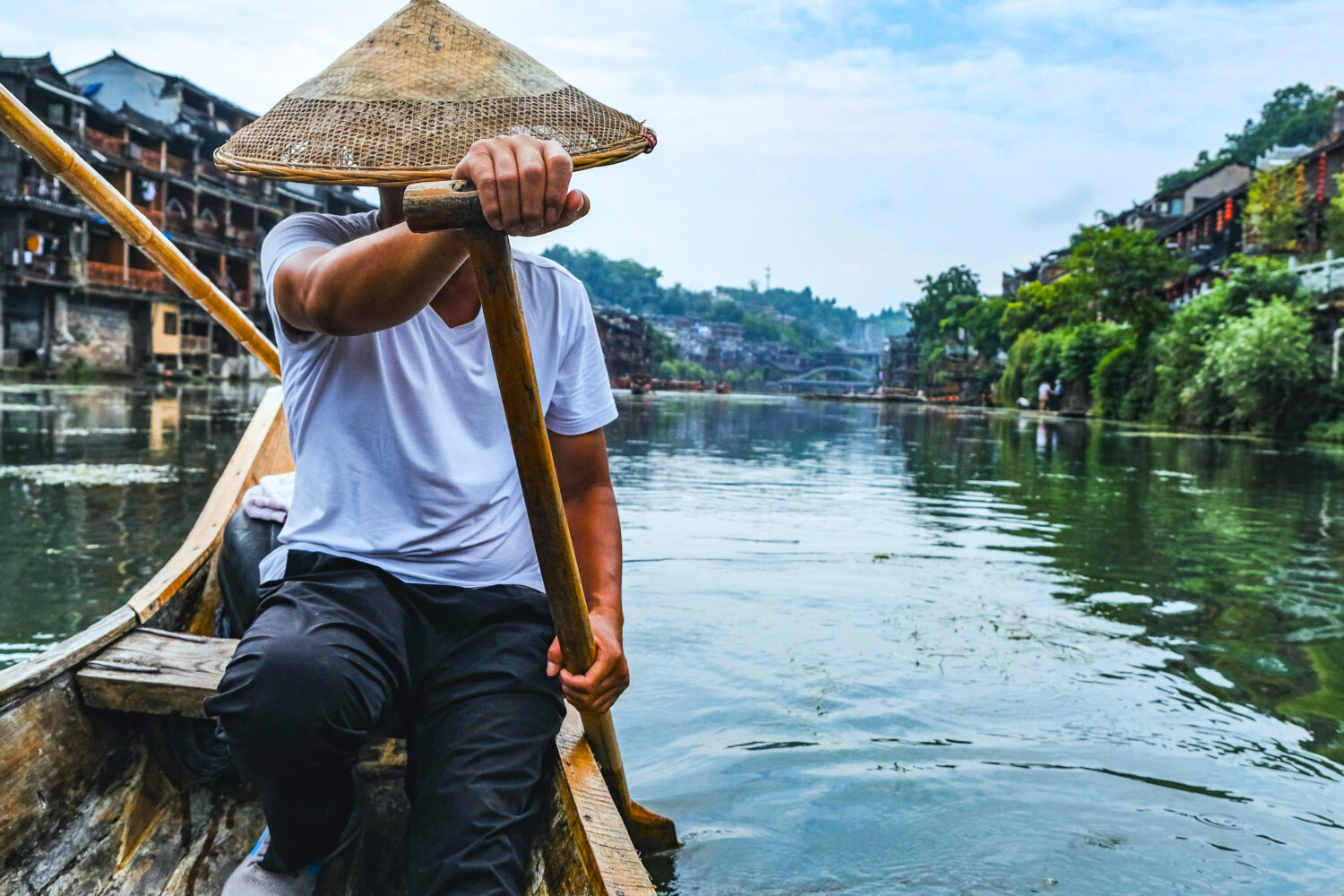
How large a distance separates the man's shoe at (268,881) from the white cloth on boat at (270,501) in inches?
47.0

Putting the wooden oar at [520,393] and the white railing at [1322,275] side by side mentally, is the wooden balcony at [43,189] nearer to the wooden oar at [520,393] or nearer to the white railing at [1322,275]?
the white railing at [1322,275]

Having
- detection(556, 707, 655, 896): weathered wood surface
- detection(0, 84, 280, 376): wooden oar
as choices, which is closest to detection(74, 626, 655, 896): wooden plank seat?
detection(556, 707, 655, 896): weathered wood surface

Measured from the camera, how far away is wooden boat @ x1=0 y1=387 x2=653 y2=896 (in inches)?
71.4

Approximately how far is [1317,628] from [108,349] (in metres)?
34.1

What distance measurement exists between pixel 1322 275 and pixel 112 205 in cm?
2617

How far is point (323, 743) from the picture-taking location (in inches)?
60.4

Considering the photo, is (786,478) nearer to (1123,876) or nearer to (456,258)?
(1123,876)

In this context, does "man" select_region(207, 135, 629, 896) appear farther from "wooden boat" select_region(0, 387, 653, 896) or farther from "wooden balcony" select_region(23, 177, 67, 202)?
"wooden balcony" select_region(23, 177, 67, 202)

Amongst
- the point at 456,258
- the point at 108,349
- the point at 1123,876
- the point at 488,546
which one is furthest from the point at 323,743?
the point at 108,349

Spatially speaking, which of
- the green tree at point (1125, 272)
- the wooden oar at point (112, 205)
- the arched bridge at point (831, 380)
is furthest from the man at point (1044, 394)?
the arched bridge at point (831, 380)

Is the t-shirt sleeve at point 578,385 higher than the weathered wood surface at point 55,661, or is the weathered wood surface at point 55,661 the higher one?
the t-shirt sleeve at point 578,385

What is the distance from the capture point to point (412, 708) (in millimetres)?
1751

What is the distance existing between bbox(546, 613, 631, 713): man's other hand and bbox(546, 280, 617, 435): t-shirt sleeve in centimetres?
37

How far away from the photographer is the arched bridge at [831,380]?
13700 cm
